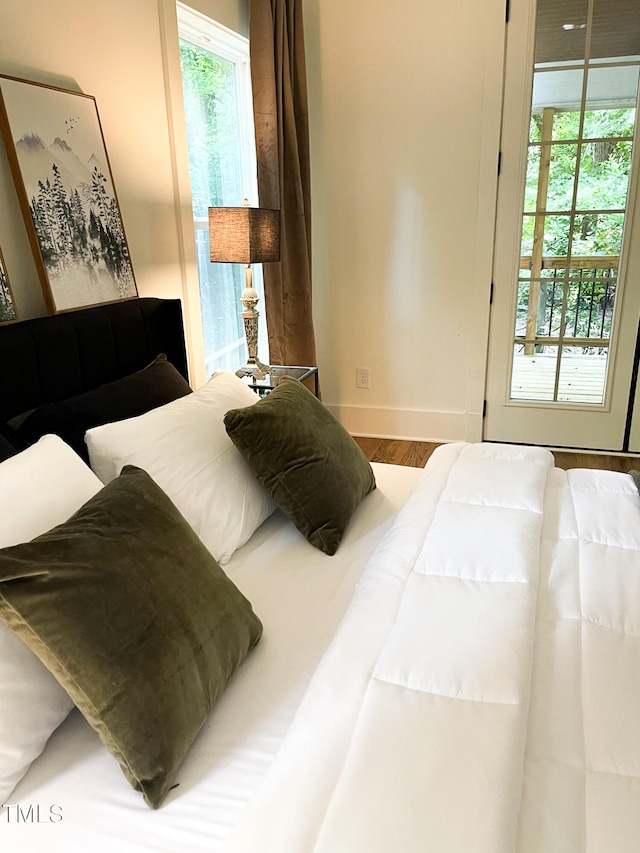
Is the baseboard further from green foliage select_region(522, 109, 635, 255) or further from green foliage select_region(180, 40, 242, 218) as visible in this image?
green foliage select_region(180, 40, 242, 218)

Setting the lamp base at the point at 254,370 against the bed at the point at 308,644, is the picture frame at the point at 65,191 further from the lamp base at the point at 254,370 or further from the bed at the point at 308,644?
the lamp base at the point at 254,370

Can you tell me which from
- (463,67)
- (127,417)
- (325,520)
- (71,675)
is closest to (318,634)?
(325,520)

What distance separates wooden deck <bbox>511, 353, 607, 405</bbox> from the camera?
359cm

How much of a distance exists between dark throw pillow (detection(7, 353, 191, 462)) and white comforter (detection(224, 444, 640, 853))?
0.78 metres

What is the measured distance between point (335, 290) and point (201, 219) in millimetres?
1059

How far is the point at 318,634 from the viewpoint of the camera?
137 cm

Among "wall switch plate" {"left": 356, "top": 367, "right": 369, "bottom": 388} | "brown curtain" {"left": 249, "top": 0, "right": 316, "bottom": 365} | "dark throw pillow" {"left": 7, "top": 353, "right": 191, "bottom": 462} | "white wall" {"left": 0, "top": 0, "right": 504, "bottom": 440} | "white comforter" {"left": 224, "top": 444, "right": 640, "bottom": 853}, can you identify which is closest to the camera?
"white comforter" {"left": 224, "top": 444, "right": 640, "bottom": 853}

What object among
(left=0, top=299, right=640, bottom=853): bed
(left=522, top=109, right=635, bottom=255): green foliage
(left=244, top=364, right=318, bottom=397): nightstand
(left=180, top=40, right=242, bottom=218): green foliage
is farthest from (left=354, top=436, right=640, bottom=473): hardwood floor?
(left=0, top=299, right=640, bottom=853): bed

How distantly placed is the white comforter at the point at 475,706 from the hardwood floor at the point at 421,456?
2.00 meters

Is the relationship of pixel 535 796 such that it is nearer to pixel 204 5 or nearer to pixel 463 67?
pixel 204 5

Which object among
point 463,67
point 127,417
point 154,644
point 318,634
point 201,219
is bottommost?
point 318,634

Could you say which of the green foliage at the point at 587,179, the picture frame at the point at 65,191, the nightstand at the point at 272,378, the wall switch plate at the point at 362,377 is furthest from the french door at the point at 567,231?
the picture frame at the point at 65,191

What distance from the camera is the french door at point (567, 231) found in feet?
10.4

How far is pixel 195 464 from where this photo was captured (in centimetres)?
166
